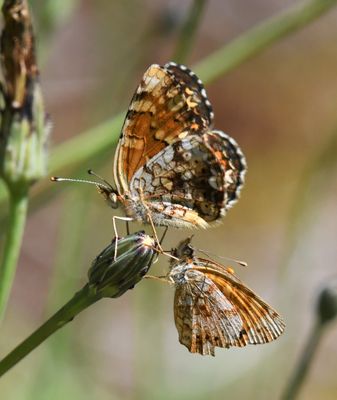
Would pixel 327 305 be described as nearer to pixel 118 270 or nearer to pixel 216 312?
pixel 216 312

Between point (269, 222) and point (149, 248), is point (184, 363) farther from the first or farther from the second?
point (269, 222)

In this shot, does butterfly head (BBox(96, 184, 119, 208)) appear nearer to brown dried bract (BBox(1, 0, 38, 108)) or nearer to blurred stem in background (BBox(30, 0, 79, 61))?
brown dried bract (BBox(1, 0, 38, 108))

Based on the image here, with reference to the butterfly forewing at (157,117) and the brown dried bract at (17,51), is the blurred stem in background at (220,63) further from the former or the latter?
the brown dried bract at (17,51)

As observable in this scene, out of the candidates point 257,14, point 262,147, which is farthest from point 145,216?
point 257,14

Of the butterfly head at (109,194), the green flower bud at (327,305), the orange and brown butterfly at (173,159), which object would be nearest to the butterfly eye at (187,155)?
the orange and brown butterfly at (173,159)

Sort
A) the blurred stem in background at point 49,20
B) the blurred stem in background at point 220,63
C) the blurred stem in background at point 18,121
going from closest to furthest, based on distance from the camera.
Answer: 1. the blurred stem in background at point 18,121
2. the blurred stem in background at point 220,63
3. the blurred stem in background at point 49,20

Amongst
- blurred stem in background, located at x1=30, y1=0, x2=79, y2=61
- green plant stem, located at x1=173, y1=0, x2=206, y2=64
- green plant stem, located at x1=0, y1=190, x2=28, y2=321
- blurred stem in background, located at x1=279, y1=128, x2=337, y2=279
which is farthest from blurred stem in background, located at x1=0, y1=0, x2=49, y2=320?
blurred stem in background, located at x1=279, y1=128, x2=337, y2=279
